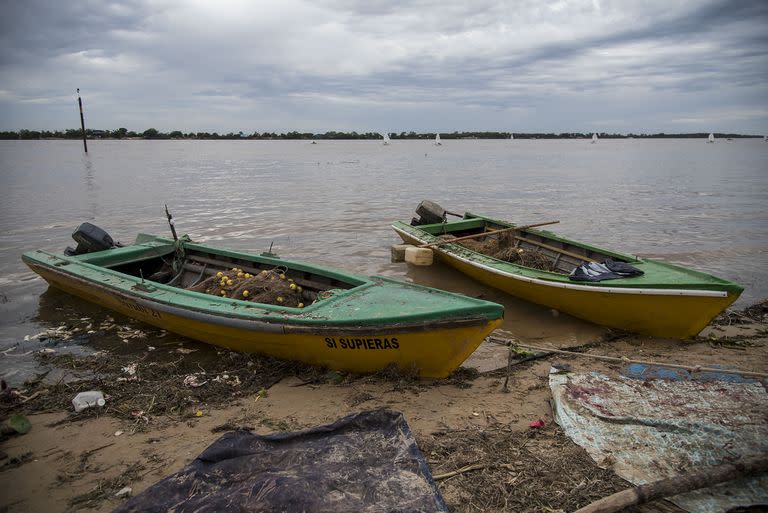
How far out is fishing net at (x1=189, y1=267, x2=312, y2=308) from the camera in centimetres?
661

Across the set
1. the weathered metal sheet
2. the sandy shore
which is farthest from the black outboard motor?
the weathered metal sheet

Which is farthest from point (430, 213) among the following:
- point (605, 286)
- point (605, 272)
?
point (605, 286)

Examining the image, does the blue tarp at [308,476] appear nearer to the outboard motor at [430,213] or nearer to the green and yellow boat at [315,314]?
the green and yellow boat at [315,314]

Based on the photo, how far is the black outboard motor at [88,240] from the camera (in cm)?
876

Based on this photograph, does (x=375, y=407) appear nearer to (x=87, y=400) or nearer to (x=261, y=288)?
(x=261, y=288)

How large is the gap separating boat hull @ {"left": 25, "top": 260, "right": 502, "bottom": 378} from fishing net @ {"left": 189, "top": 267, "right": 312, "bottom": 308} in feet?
2.26

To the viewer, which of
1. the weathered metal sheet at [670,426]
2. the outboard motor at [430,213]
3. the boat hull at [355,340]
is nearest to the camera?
the weathered metal sheet at [670,426]

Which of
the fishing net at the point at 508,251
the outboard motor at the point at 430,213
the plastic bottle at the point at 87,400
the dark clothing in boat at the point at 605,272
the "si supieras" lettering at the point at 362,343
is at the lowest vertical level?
the plastic bottle at the point at 87,400

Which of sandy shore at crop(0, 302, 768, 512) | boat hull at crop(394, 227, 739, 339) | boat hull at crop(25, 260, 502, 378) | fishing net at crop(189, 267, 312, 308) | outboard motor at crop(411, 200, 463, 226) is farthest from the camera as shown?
outboard motor at crop(411, 200, 463, 226)

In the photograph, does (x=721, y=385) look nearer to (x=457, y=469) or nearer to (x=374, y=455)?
(x=457, y=469)

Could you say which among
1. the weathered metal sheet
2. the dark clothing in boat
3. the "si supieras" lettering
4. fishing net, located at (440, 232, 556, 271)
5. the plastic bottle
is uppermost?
the dark clothing in boat

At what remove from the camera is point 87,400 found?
5199 mm

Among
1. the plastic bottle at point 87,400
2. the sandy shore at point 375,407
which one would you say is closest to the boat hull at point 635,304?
the sandy shore at point 375,407

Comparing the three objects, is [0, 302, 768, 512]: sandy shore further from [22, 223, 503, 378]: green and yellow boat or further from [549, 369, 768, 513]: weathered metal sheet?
[22, 223, 503, 378]: green and yellow boat
